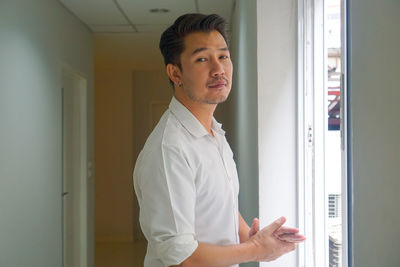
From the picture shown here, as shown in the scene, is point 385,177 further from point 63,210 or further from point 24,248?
point 63,210

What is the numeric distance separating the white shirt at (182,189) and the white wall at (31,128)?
1705 mm

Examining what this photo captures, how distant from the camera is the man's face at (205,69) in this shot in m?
1.07

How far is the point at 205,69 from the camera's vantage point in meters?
1.07

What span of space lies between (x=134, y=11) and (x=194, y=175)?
2864 mm

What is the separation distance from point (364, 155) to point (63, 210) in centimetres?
336

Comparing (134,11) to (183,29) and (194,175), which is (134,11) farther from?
(194,175)

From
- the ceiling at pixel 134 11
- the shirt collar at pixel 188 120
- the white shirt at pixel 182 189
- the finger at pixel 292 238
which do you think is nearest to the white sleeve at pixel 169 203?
the white shirt at pixel 182 189

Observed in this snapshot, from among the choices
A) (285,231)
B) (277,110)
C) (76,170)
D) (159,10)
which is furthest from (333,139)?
(76,170)

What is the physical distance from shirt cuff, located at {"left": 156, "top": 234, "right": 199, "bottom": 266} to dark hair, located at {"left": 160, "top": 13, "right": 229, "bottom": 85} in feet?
1.52

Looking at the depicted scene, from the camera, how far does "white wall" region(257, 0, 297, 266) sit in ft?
5.02

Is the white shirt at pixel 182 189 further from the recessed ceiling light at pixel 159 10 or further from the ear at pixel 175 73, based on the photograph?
the recessed ceiling light at pixel 159 10

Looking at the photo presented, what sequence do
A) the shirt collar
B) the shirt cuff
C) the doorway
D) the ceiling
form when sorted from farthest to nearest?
1. the doorway
2. the ceiling
3. the shirt collar
4. the shirt cuff

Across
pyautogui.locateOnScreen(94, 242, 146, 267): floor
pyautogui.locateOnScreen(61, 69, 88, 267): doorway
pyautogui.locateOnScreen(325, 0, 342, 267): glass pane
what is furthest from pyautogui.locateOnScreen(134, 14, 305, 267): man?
pyautogui.locateOnScreen(94, 242, 146, 267): floor

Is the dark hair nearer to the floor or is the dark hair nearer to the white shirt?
the white shirt
